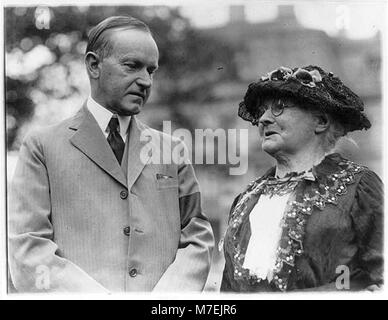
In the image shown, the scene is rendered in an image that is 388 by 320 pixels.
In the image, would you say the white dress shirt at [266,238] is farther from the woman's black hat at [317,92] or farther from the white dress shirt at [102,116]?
the white dress shirt at [102,116]

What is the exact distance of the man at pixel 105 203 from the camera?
3.17 meters

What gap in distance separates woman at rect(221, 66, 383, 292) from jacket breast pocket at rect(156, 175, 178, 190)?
1.33 ft

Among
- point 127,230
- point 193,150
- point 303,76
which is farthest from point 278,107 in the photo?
point 127,230

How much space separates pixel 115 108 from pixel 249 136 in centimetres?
68

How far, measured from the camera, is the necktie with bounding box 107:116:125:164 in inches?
127

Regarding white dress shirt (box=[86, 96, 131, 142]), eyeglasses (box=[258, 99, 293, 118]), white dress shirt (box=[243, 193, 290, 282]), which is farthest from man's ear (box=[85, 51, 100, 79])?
white dress shirt (box=[243, 193, 290, 282])

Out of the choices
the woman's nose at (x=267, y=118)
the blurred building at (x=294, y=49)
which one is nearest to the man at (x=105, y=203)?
the blurred building at (x=294, y=49)

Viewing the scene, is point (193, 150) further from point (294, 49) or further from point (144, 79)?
point (294, 49)

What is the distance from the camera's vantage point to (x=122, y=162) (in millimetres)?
3227

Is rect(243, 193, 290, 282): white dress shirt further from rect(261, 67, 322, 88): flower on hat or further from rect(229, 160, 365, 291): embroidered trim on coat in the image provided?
rect(261, 67, 322, 88): flower on hat

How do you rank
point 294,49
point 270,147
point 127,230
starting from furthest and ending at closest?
point 294,49 < point 127,230 < point 270,147

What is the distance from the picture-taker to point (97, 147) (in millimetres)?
3203

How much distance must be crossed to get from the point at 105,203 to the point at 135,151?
290mm

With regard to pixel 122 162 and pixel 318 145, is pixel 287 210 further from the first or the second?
pixel 122 162
